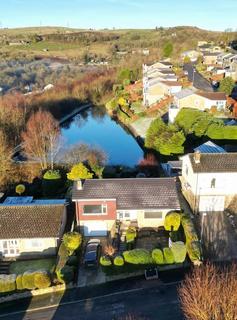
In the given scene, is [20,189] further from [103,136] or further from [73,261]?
[103,136]

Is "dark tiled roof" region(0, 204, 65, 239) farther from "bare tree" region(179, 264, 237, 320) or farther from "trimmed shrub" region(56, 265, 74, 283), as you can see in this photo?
"bare tree" region(179, 264, 237, 320)

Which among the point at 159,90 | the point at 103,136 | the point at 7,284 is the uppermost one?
the point at 159,90

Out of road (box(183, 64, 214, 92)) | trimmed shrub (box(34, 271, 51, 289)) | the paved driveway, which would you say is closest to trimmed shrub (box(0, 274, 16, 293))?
trimmed shrub (box(34, 271, 51, 289))

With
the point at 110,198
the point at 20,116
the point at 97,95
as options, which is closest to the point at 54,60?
the point at 97,95

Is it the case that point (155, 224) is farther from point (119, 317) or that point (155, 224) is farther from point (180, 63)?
point (180, 63)

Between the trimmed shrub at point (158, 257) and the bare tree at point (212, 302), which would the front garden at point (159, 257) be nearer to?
the trimmed shrub at point (158, 257)

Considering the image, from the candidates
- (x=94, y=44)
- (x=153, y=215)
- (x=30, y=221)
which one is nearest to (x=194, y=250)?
(x=153, y=215)

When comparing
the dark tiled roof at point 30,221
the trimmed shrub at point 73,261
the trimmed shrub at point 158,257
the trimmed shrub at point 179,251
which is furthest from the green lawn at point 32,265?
the trimmed shrub at point 179,251
